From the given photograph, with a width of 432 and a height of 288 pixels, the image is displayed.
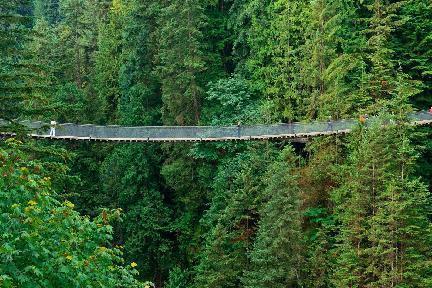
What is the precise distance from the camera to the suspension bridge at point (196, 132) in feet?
64.9

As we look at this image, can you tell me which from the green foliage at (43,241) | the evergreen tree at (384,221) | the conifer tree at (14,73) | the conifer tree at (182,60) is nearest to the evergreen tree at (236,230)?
the evergreen tree at (384,221)

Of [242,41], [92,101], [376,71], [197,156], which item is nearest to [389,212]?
[376,71]

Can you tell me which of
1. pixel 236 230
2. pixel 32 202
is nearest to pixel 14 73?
pixel 32 202

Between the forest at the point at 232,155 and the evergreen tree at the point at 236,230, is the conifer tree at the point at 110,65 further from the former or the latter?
the evergreen tree at the point at 236,230

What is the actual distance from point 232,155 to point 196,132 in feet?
13.9

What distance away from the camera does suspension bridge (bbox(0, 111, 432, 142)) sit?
778 inches

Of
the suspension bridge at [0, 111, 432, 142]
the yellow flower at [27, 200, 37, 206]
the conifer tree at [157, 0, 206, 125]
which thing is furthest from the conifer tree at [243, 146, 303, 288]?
the yellow flower at [27, 200, 37, 206]

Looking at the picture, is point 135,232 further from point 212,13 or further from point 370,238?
point 370,238

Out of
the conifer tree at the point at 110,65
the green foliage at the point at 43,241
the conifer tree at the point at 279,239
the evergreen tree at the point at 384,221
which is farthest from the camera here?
the conifer tree at the point at 110,65

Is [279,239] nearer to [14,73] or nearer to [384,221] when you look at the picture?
[384,221]

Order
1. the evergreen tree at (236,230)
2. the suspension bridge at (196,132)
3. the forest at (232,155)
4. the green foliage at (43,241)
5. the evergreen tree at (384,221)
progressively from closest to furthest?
the green foliage at (43,241), the forest at (232,155), the evergreen tree at (384,221), the suspension bridge at (196,132), the evergreen tree at (236,230)

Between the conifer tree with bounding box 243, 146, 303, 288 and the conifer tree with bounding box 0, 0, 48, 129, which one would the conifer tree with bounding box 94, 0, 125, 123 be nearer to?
the conifer tree with bounding box 243, 146, 303, 288

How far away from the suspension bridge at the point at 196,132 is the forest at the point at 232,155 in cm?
71

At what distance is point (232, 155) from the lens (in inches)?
977
